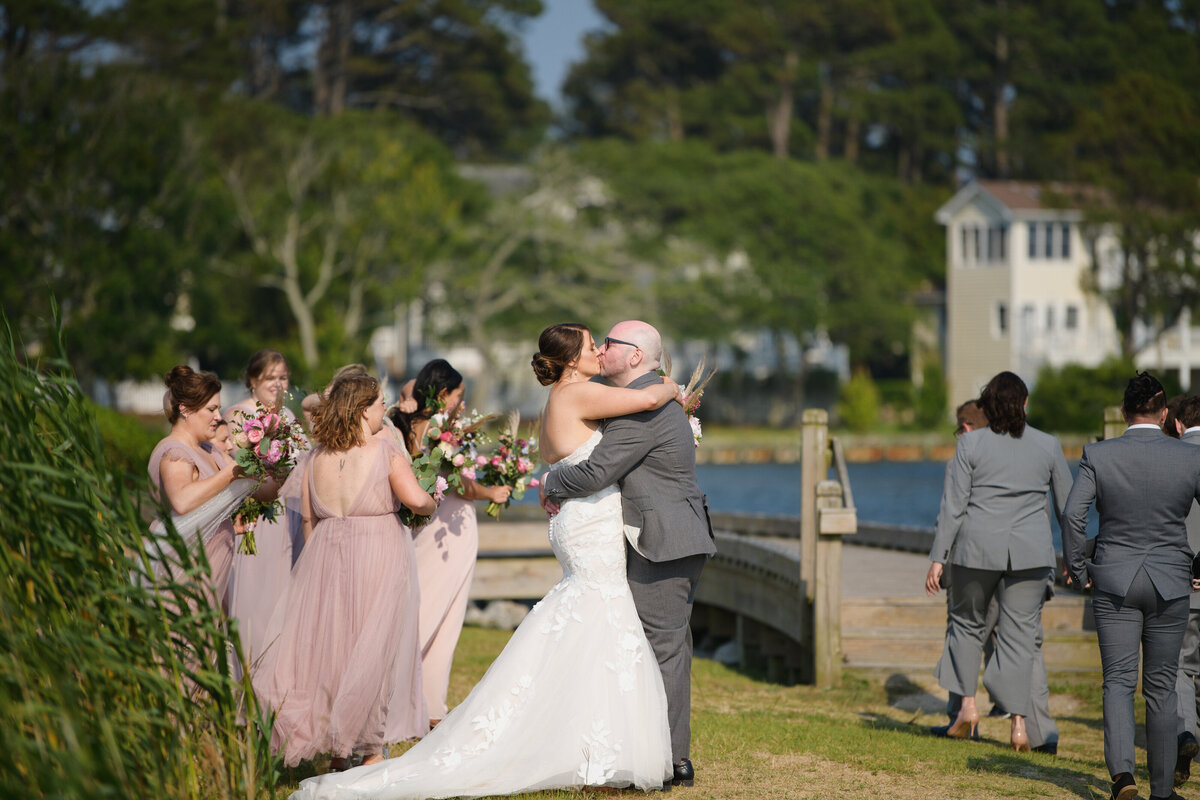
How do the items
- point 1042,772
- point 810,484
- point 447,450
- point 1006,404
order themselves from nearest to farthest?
point 1042,772 → point 447,450 → point 1006,404 → point 810,484

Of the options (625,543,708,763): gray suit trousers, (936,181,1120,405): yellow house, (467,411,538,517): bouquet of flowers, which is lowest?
(625,543,708,763): gray suit trousers

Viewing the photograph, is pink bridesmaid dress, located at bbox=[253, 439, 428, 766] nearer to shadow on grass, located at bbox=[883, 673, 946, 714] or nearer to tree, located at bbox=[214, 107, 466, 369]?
shadow on grass, located at bbox=[883, 673, 946, 714]

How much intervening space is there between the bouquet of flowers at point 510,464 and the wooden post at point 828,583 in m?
2.92

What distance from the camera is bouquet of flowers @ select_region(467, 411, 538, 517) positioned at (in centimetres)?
781

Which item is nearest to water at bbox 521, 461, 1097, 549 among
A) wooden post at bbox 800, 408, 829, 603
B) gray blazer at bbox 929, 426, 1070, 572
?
wooden post at bbox 800, 408, 829, 603

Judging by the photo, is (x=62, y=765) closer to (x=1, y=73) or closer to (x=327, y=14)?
(x=1, y=73)

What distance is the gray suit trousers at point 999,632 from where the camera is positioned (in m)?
7.80

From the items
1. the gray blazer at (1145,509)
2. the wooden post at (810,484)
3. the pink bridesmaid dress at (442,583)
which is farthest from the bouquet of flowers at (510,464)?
the wooden post at (810,484)

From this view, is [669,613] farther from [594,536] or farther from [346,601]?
[346,601]

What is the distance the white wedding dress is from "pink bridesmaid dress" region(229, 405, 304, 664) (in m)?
1.72

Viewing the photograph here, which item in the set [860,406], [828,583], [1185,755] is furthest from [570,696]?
[860,406]

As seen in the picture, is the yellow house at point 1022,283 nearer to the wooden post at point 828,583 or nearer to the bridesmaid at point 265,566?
the wooden post at point 828,583

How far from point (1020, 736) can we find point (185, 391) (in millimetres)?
5082

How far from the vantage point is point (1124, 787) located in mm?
6234
